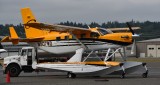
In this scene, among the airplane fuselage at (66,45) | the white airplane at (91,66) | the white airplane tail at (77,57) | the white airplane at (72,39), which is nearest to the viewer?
the white airplane at (91,66)

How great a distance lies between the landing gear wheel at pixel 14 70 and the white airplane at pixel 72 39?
65.9 inches

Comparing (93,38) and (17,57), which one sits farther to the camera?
(17,57)

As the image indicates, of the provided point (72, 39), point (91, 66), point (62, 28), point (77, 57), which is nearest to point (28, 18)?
point (72, 39)

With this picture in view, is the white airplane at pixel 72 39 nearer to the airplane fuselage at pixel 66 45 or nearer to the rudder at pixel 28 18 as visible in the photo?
the airplane fuselage at pixel 66 45

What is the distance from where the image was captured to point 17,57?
28188 mm

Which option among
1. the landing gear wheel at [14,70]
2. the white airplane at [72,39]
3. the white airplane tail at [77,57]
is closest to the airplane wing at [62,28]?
the white airplane at [72,39]

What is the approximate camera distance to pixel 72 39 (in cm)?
2681

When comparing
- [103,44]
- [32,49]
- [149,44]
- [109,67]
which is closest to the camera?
[109,67]

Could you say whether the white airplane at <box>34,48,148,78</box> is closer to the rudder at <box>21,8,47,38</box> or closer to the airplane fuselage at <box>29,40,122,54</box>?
the airplane fuselage at <box>29,40,122,54</box>

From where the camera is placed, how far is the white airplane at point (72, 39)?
25438 mm

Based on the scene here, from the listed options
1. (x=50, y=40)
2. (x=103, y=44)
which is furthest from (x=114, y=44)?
(x=50, y=40)

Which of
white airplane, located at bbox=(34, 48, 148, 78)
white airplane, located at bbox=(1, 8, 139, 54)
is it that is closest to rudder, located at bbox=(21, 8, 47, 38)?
white airplane, located at bbox=(1, 8, 139, 54)

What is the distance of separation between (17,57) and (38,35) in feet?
8.10

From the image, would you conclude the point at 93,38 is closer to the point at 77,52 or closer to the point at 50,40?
the point at 77,52
